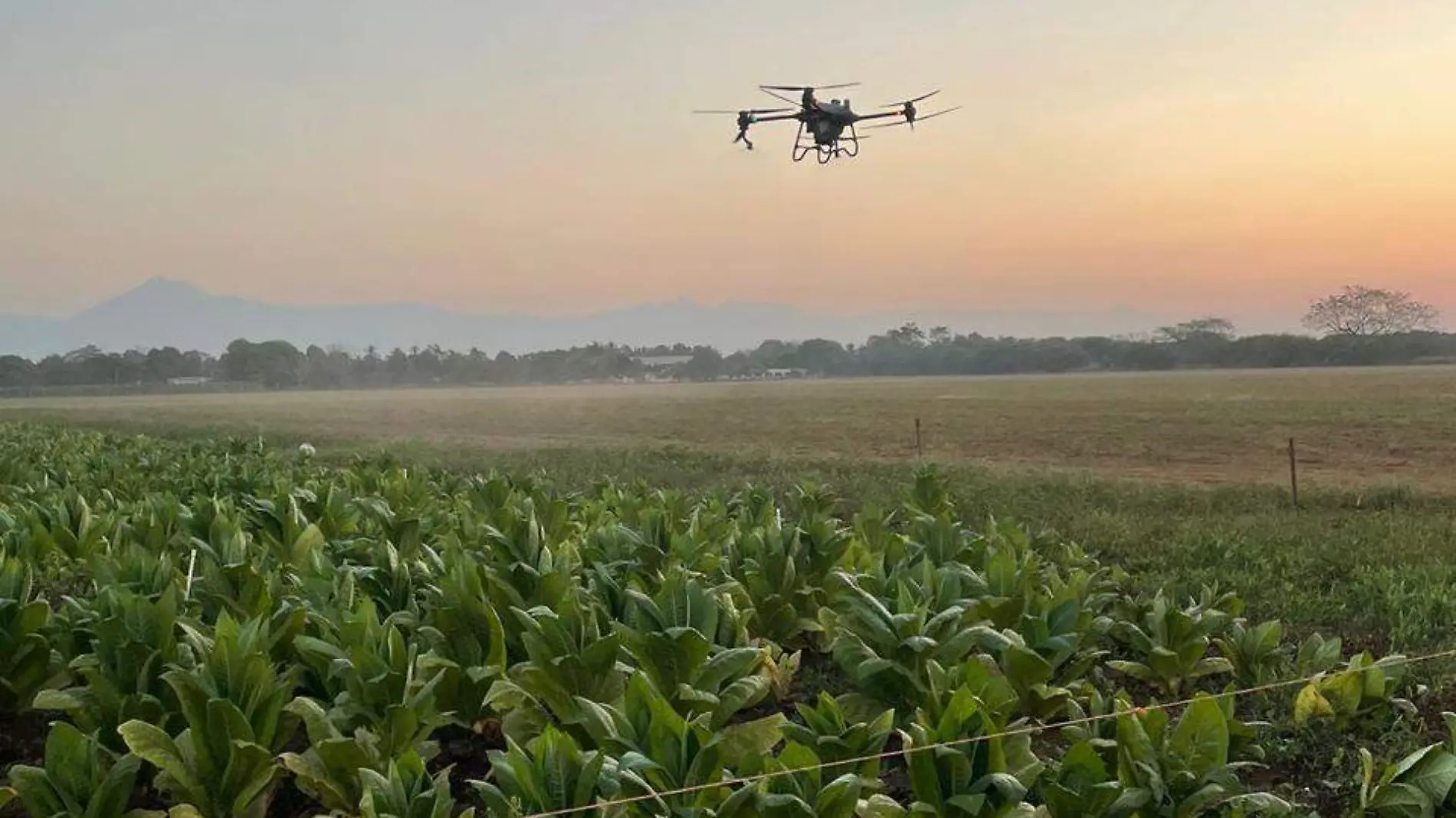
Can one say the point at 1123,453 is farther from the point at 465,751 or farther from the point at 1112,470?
the point at 465,751

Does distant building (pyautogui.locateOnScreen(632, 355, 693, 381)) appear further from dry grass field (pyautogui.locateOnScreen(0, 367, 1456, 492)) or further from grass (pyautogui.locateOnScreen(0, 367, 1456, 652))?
grass (pyautogui.locateOnScreen(0, 367, 1456, 652))

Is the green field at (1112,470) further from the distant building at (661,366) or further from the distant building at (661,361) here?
the distant building at (661,361)

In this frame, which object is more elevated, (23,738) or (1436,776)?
(1436,776)

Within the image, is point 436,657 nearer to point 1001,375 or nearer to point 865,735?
point 865,735

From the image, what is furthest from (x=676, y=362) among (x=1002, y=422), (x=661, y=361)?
(x=1002, y=422)

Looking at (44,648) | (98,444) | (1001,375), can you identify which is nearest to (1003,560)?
(44,648)

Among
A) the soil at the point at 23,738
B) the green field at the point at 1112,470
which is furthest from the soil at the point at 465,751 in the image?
the soil at the point at 23,738
